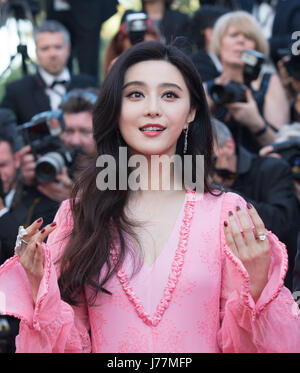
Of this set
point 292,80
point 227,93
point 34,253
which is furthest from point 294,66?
point 34,253

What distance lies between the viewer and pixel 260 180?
3834 mm

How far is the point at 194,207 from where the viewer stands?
8.28 ft

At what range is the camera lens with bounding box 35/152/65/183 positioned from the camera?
3.88 meters

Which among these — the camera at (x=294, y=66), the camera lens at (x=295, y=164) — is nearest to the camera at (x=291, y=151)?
the camera lens at (x=295, y=164)

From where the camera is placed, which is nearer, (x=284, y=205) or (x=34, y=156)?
(x=284, y=205)

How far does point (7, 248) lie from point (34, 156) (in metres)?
0.68

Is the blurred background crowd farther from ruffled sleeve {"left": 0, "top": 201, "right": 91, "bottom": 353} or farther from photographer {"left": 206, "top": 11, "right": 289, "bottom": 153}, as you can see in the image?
ruffled sleeve {"left": 0, "top": 201, "right": 91, "bottom": 353}

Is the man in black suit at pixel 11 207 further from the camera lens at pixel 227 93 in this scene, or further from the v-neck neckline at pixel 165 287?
the camera lens at pixel 227 93

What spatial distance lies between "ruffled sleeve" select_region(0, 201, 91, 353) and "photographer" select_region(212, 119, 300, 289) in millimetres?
1678

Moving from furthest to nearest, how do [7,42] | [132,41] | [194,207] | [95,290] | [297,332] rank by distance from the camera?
[7,42], [132,41], [194,207], [95,290], [297,332]

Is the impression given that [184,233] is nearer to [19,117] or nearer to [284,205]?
[284,205]

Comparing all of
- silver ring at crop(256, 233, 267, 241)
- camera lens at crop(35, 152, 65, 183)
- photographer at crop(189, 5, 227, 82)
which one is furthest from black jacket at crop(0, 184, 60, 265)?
photographer at crop(189, 5, 227, 82)
